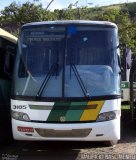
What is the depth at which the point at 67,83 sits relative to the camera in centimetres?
916

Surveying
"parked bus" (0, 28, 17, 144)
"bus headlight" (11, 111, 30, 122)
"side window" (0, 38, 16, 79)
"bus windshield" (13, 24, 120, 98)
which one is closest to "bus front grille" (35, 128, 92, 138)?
"bus headlight" (11, 111, 30, 122)

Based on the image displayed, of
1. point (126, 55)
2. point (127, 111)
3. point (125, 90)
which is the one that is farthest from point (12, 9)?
point (126, 55)

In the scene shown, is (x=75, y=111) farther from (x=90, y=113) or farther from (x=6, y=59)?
(x=6, y=59)

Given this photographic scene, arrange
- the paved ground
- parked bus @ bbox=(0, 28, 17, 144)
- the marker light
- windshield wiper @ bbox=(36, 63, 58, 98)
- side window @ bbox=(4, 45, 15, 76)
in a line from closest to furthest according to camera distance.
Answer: the marker light → windshield wiper @ bbox=(36, 63, 58, 98) → the paved ground → side window @ bbox=(4, 45, 15, 76) → parked bus @ bbox=(0, 28, 17, 144)

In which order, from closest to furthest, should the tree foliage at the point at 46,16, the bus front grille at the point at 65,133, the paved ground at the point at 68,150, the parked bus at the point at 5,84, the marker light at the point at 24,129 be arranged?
the bus front grille at the point at 65,133
the marker light at the point at 24,129
the paved ground at the point at 68,150
the parked bus at the point at 5,84
the tree foliage at the point at 46,16

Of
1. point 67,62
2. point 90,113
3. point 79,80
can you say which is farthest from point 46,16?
point 90,113

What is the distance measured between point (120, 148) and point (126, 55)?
211cm

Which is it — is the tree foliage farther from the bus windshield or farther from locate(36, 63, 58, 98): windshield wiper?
locate(36, 63, 58, 98): windshield wiper

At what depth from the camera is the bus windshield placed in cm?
915

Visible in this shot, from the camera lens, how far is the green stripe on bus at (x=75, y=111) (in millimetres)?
8930

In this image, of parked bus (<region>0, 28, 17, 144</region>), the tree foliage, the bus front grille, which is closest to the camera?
the bus front grille

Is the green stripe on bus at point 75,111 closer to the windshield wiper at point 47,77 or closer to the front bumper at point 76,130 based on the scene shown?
the front bumper at point 76,130

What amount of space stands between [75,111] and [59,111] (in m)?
0.31

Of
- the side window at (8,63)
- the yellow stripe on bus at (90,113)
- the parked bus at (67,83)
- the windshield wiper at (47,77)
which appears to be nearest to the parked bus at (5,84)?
the side window at (8,63)
